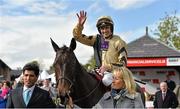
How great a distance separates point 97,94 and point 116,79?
297cm

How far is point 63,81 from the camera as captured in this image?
7.80m

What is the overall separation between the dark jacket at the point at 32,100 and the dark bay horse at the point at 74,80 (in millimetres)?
1502

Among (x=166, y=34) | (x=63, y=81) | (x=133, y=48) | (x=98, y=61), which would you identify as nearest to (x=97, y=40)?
(x=98, y=61)

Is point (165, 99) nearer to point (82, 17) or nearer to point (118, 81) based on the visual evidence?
point (82, 17)

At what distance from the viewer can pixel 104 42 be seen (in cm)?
910

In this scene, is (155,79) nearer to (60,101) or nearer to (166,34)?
(60,101)

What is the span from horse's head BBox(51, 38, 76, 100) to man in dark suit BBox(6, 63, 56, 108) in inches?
60.8

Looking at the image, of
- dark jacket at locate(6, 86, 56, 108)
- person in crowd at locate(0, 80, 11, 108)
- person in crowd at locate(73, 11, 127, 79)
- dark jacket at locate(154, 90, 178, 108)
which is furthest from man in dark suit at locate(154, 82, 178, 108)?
dark jacket at locate(6, 86, 56, 108)

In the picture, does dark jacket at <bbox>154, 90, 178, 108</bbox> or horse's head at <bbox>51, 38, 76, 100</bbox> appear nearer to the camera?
horse's head at <bbox>51, 38, 76, 100</bbox>

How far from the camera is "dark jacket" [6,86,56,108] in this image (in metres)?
5.94

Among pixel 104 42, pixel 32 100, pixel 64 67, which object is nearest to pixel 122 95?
pixel 32 100

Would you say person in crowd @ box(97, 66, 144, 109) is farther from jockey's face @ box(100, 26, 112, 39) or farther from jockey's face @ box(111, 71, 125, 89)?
jockey's face @ box(100, 26, 112, 39)

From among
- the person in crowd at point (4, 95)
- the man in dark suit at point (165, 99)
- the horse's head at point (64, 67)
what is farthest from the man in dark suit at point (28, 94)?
the man in dark suit at point (165, 99)

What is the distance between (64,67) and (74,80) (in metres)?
0.33
